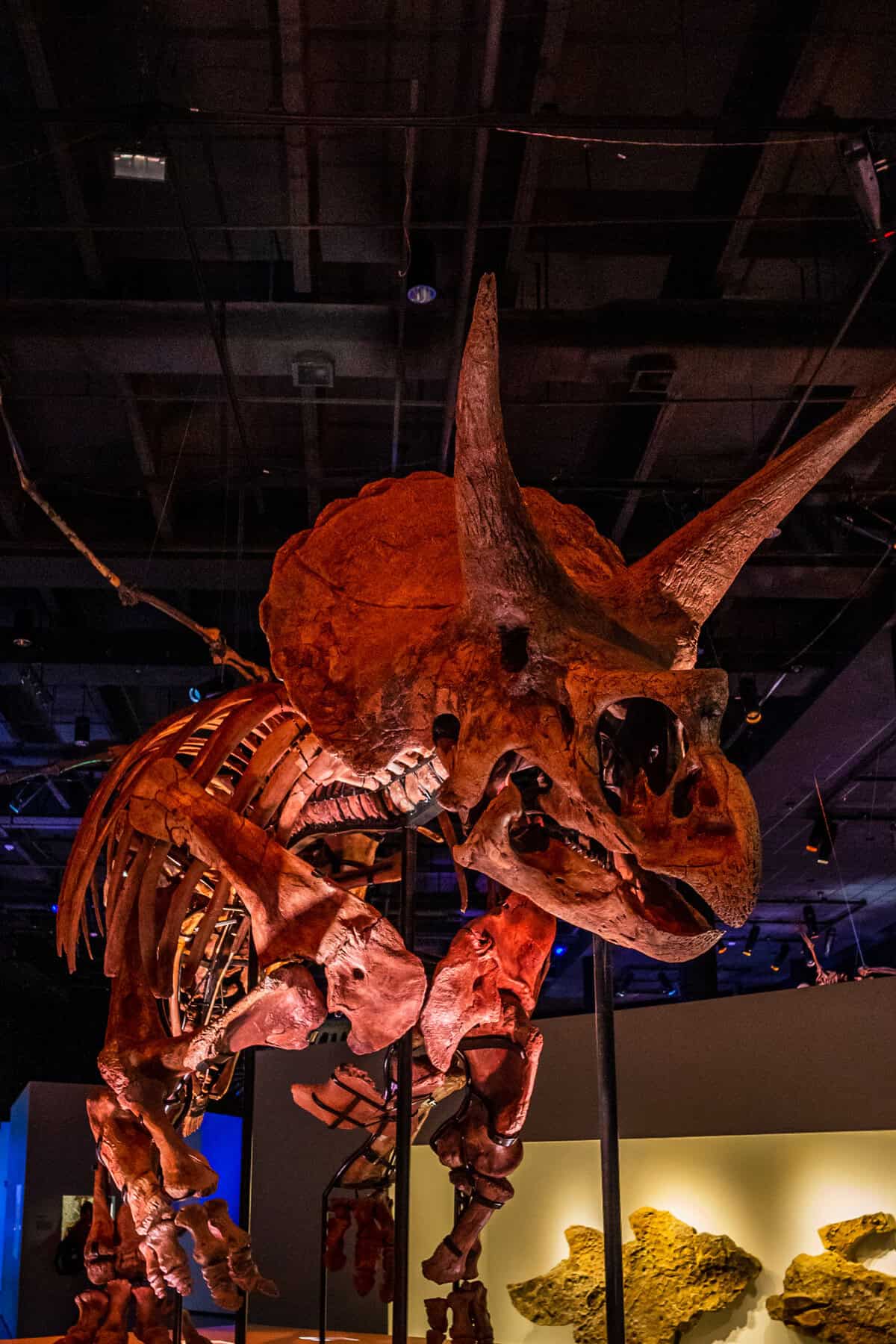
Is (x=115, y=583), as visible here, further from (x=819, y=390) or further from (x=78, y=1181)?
(x=78, y=1181)

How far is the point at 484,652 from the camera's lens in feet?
9.83

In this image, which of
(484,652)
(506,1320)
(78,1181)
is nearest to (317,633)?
(484,652)

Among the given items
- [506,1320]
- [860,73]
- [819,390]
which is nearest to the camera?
[860,73]

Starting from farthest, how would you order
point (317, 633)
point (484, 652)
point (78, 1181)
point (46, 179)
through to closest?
1. point (78, 1181)
2. point (46, 179)
3. point (317, 633)
4. point (484, 652)

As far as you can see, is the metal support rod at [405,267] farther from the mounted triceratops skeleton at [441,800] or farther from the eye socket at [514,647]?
the eye socket at [514,647]

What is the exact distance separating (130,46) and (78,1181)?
1074cm

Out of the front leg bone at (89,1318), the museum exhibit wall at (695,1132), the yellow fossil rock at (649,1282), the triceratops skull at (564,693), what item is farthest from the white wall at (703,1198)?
the triceratops skull at (564,693)

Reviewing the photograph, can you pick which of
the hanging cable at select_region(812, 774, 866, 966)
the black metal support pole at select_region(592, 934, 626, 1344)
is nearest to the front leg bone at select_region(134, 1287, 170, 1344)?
the black metal support pole at select_region(592, 934, 626, 1344)

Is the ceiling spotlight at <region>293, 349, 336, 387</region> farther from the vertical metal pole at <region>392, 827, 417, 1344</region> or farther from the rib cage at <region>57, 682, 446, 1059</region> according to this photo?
the vertical metal pole at <region>392, 827, 417, 1344</region>

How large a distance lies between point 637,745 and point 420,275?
3.77 meters

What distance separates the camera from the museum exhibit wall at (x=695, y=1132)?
7441 millimetres

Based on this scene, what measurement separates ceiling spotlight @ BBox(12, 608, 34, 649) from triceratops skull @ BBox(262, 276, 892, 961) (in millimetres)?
6323

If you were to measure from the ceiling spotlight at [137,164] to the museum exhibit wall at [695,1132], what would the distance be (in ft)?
20.6

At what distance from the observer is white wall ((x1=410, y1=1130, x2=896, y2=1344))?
7523 millimetres
